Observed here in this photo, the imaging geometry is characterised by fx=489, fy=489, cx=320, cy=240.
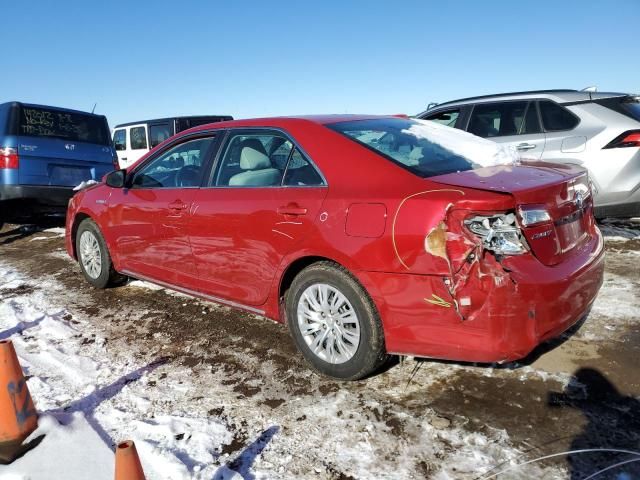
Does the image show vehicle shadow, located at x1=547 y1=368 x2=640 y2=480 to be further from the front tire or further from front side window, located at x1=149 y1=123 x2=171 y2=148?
front side window, located at x1=149 y1=123 x2=171 y2=148

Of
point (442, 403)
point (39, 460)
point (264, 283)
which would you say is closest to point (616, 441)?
point (442, 403)

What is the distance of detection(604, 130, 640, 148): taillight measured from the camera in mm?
5039

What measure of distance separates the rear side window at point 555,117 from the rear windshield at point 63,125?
6.69m

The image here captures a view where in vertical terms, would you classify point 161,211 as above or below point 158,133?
below

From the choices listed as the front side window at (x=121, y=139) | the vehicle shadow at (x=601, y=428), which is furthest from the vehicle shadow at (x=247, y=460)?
the front side window at (x=121, y=139)

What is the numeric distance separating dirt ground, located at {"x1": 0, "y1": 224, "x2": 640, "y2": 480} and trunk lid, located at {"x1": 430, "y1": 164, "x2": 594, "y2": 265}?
0.79 meters

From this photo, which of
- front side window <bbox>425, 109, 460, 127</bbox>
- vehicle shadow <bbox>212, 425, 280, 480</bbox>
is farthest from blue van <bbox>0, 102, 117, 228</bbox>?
vehicle shadow <bbox>212, 425, 280, 480</bbox>

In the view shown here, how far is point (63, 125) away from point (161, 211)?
4813 mm

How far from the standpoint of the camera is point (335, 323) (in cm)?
289

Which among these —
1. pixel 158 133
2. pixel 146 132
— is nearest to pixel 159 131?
pixel 158 133

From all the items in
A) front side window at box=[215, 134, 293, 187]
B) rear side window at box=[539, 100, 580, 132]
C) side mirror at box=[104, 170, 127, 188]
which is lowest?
side mirror at box=[104, 170, 127, 188]

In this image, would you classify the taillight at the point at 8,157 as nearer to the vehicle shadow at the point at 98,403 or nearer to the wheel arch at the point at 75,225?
the wheel arch at the point at 75,225

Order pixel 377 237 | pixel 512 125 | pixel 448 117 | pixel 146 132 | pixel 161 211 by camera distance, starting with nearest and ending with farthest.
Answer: pixel 377 237 < pixel 161 211 < pixel 512 125 < pixel 448 117 < pixel 146 132

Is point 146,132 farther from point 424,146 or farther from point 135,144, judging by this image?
point 424,146
